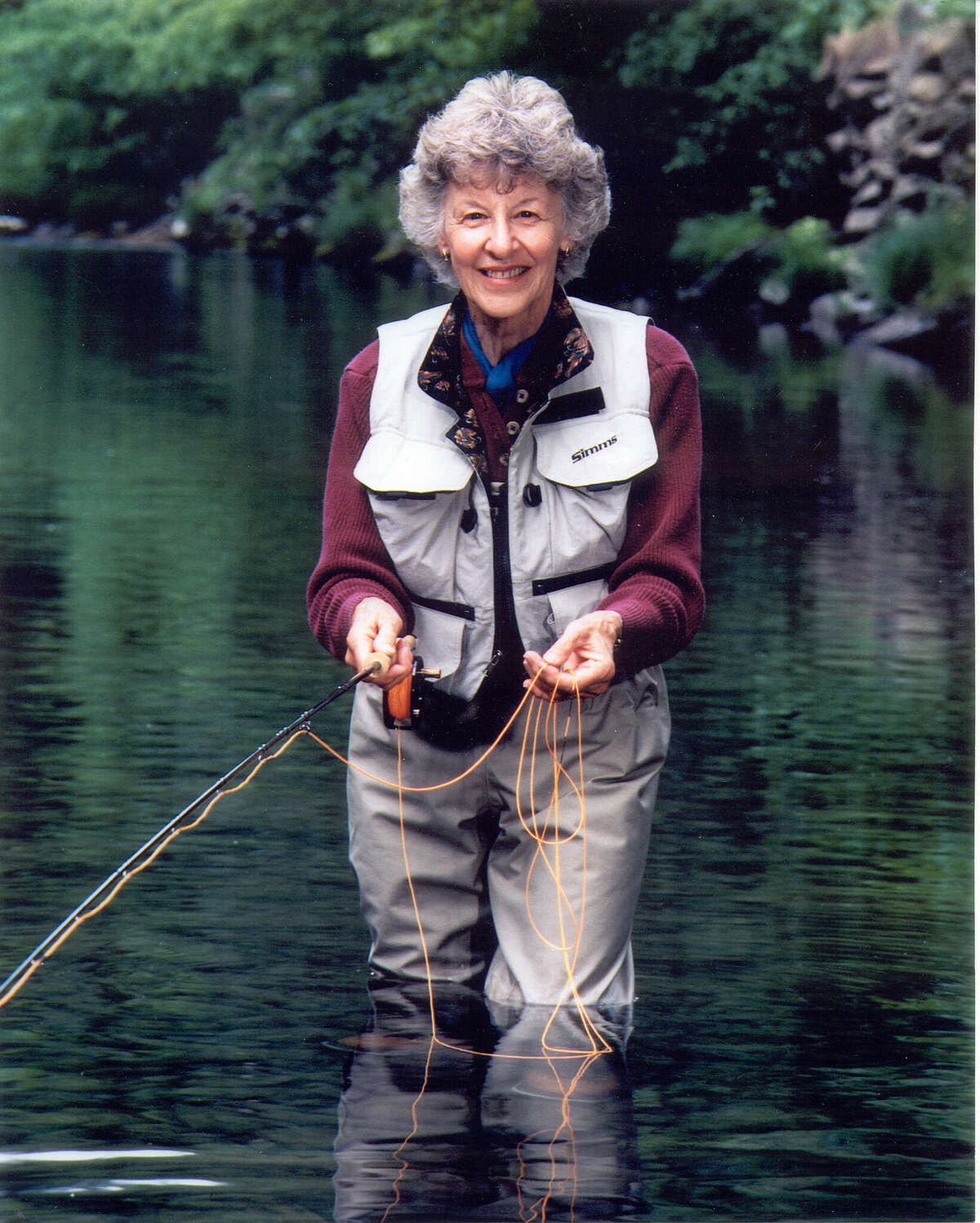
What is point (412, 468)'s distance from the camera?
314cm

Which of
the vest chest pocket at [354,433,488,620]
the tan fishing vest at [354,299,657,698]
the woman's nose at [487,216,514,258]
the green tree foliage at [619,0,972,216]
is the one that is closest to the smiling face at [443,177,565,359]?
the woman's nose at [487,216,514,258]

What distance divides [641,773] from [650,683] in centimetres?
14

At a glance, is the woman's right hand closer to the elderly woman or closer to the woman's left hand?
the elderly woman

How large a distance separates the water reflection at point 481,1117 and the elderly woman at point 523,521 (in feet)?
0.38

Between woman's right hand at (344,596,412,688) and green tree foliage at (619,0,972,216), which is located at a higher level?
green tree foliage at (619,0,972,216)

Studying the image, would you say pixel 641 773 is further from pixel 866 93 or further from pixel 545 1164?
pixel 866 93

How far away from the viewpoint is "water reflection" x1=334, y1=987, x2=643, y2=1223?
2883 mm

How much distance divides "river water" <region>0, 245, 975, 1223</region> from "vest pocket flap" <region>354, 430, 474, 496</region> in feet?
2.97

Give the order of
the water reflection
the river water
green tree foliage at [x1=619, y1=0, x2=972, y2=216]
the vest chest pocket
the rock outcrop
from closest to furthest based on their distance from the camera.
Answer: the water reflection → the river water → the vest chest pocket → green tree foliage at [x1=619, y1=0, x2=972, y2=216] → the rock outcrop

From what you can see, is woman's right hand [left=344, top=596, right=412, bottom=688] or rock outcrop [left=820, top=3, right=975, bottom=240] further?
rock outcrop [left=820, top=3, right=975, bottom=240]

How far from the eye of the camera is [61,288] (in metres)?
19.6

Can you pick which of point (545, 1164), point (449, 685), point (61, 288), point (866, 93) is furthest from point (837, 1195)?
point (61, 288)

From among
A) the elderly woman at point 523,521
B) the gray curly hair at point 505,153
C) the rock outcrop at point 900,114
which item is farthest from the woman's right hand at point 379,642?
the rock outcrop at point 900,114

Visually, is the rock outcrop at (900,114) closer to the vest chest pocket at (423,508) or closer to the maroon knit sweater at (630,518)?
the maroon knit sweater at (630,518)
